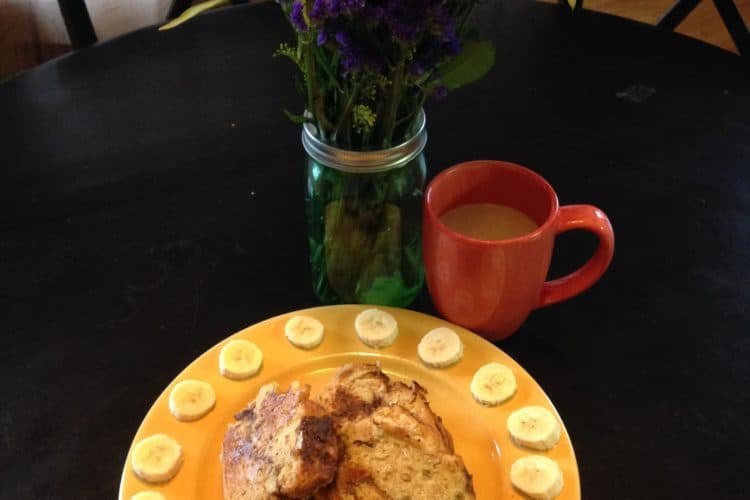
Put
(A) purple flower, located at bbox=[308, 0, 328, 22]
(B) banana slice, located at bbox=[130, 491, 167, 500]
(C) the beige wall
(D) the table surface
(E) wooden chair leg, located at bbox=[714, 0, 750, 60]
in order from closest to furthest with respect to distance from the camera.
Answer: (A) purple flower, located at bbox=[308, 0, 328, 22] < (B) banana slice, located at bbox=[130, 491, 167, 500] < (D) the table surface < (E) wooden chair leg, located at bbox=[714, 0, 750, 60] < (C) the beige wall

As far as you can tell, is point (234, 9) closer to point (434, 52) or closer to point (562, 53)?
point (562, 53)

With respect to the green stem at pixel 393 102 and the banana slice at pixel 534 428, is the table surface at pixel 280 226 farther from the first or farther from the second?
the green stem at pixel 393 102

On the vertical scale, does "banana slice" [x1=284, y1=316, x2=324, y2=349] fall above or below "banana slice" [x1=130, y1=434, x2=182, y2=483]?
below

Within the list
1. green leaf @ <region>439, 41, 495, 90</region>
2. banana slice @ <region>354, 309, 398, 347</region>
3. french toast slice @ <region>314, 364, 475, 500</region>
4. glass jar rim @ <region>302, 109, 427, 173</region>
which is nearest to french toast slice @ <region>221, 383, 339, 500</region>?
french toast slice @ <region>314, 364, 475, 500</region>

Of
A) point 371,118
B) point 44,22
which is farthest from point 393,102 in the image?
point 44,22

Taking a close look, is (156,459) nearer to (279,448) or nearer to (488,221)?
(279,448)

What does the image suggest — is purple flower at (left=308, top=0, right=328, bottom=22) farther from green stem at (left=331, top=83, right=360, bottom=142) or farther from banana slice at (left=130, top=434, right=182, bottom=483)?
banana slice at (left=130, top=434, right=182, bottom=483)
